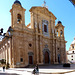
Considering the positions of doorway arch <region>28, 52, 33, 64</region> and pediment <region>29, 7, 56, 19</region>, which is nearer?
doorway arch <region>28, 52, 33, 64</region>

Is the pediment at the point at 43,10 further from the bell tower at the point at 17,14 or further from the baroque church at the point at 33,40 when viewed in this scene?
the bell tower at the point at 17,14

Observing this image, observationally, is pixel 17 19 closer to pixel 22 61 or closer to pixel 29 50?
pixel 29 50

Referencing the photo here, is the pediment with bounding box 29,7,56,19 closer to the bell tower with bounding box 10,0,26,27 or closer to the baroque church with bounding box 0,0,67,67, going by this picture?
the baroque church with bounding box 0,0,67,67

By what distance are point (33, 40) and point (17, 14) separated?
777 centimetres

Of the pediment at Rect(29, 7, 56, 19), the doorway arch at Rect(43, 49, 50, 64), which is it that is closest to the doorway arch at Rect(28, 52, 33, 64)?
the doorway arch at Rect(43, 49, 50, 64)

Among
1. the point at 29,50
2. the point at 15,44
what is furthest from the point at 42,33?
the point at 15,44

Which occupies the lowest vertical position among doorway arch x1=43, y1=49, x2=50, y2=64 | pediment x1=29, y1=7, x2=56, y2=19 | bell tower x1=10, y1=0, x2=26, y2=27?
doorway arch x1=43, y1=49, x2=50, y2=64

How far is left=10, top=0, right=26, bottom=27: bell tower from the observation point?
26.3 meters

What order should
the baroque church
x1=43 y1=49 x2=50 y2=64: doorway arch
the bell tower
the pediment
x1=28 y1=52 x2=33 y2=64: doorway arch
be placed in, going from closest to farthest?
1. the baroque church
2. the bell tower
3. x1=28 y1=52 x2=33 y2=64: doorway arch
4. the pediment
5. x1=43 y1=49 x2=50 y2=64: doorway arch

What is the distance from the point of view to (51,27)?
3459cm

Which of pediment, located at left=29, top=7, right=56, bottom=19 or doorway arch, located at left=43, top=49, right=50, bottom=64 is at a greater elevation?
pediment, located at left=29, top=7, right=56, bottom=19

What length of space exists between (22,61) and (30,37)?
640 centimetres

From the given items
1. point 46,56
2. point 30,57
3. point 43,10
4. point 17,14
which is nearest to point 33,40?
point 30,57

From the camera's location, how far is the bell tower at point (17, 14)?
26311 mm
